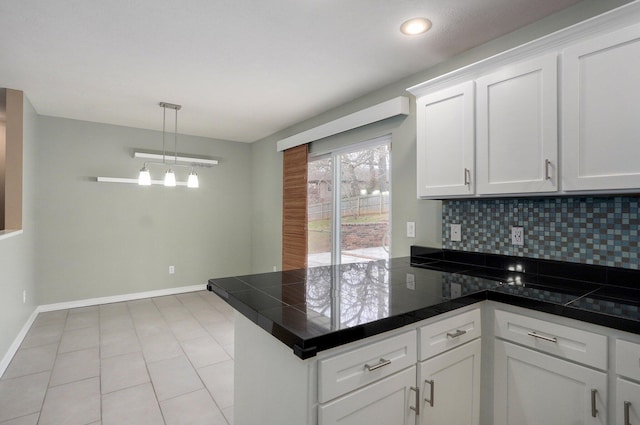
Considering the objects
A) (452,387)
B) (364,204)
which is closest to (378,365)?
(452,387)

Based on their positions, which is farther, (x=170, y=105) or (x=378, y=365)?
(x=170, y=105)

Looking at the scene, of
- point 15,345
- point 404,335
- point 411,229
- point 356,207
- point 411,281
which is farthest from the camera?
point 356,207

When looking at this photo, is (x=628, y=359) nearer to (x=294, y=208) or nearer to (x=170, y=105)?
(x=294, y=208)

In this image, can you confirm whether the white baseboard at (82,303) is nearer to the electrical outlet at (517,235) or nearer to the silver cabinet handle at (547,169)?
the electrical outlet at (517,235)

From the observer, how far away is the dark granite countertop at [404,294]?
1.11 m

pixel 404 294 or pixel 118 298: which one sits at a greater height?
pixel 404 294

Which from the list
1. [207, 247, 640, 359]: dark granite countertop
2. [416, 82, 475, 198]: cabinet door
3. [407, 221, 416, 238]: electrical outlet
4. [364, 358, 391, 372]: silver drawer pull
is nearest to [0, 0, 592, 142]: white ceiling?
[416, 82, 475, 198]: cabinet door

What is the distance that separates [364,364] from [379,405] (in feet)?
0.63

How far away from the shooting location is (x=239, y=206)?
5516 millimetres

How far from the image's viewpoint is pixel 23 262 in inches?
134

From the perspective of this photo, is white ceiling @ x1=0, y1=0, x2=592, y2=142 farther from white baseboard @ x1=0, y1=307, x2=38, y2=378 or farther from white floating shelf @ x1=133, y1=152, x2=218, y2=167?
white baseboard @ x1=0, y1=307, x2=38, y2=378

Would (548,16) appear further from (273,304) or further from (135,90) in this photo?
(135,90)

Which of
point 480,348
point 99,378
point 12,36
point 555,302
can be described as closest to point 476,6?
point 555,302

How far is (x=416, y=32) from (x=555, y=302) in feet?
5.70
